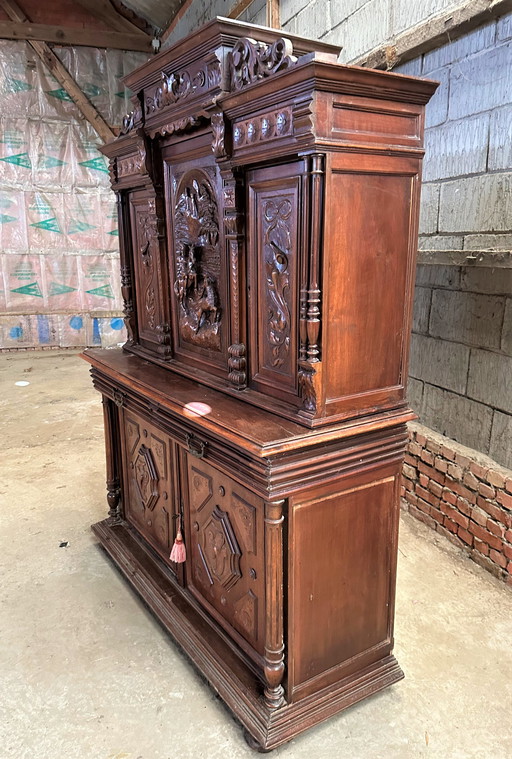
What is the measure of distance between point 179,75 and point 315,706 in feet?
7.00

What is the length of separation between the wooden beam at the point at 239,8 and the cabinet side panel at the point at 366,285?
11.1ft

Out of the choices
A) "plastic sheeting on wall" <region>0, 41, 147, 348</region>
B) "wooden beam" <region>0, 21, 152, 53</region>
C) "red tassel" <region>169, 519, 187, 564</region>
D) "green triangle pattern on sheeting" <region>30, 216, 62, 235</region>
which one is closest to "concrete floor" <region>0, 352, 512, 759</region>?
"red tassel" <region>169, 519, 187, 564</region>

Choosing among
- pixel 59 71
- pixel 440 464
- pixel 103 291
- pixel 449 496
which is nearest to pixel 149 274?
pixel 440 464

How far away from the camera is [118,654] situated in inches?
82.6

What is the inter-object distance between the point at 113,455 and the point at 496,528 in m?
1.85

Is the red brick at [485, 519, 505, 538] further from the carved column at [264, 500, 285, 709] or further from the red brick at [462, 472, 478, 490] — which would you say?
the carved column at [264, 500, 285, 709]

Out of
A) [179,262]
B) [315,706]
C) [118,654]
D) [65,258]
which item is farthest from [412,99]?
[65,258]

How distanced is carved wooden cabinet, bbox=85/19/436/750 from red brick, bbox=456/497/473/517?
933mm

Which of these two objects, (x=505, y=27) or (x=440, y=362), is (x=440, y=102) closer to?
(x=505, y=27)

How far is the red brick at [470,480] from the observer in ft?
8.43

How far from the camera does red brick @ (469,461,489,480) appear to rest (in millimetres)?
2502

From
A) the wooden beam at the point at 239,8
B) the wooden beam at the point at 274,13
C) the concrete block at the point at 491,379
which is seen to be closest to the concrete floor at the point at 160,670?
the concrete block at the point at 491,379

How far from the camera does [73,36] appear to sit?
6293 mm

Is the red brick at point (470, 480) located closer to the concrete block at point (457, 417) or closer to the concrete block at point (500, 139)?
the concrete block at point (457, 417)
